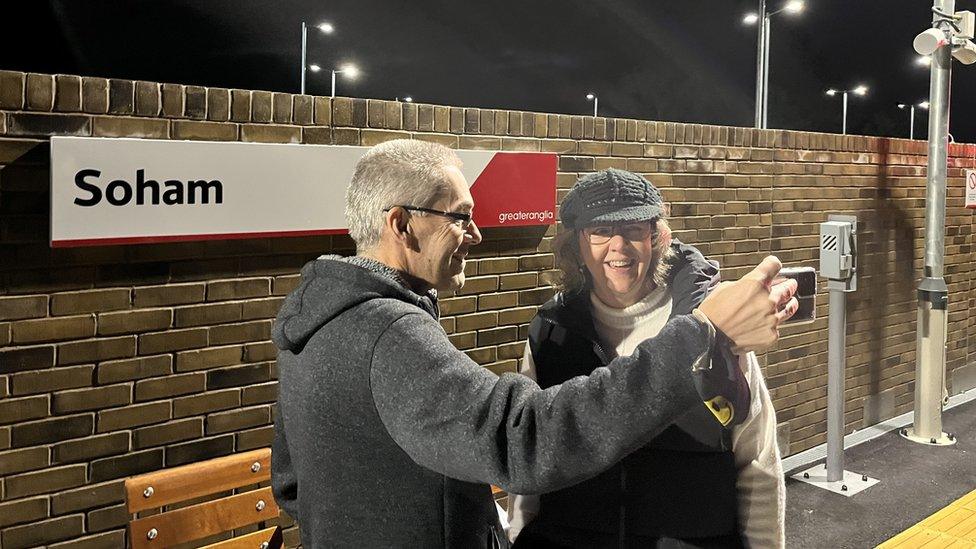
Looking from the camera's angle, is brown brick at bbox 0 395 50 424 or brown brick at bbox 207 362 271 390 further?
brown brick at bbox 207 362 271 390

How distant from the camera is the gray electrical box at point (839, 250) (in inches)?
164

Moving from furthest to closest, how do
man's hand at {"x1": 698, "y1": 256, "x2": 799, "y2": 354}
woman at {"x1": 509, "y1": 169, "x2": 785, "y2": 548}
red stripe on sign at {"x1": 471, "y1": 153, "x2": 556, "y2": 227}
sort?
red stripe on sign at {"x1": 471, "y1": 153, "x2": 556, "y2": 227} < woman at {"x1": 509, "y1": 169, "x2": 785, "y2": 548} < man's hand at {"x1": 698, "y1": 256, "x2": 799, "y2": 354}

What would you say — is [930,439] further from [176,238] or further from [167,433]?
[176,238]

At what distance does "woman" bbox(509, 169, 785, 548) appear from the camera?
149cm

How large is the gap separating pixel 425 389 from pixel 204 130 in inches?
71.1

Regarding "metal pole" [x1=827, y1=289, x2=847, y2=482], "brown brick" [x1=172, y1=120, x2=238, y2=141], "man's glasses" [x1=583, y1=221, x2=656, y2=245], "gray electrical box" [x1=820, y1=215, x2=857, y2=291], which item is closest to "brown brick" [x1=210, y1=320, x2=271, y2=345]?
"brown brick" [x1=172, y1=120, x2=238, y2=141]

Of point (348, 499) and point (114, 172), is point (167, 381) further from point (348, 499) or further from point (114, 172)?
point (348, 499)

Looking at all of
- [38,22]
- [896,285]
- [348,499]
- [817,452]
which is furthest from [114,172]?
[38,22]

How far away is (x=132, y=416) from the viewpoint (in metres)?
2.51

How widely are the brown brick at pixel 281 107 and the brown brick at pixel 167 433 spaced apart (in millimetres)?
1071

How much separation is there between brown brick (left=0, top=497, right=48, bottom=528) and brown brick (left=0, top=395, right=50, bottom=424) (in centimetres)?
26

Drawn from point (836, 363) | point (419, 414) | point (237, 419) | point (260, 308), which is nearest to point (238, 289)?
point (260, 308)

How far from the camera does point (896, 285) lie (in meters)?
5.92

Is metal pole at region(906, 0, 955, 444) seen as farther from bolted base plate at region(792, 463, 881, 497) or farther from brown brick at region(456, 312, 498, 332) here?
brown brick at region(456, 312, 498, 332)
